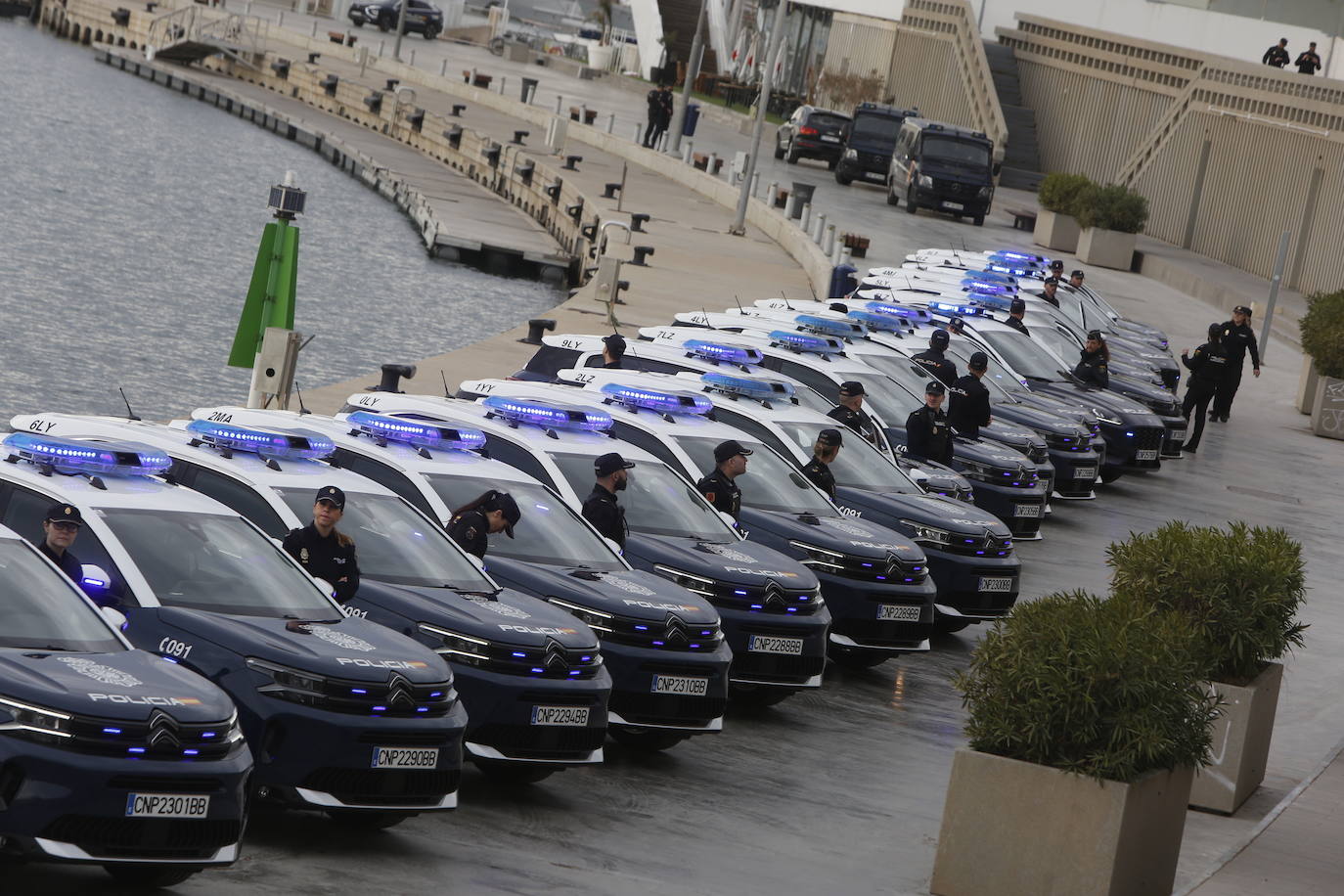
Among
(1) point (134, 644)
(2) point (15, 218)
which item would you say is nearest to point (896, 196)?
(2) point (15, 218)

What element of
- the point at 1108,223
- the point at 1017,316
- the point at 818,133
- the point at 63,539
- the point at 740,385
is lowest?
the point at 63,539

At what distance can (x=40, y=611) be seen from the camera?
8836mm

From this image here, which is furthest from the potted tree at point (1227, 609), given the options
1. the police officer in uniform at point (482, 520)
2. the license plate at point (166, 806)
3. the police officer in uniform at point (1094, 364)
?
the police officer in uniform at point (1094, 364)

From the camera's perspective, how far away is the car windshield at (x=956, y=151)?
5162 centimetres

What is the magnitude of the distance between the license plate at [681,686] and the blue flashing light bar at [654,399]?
13.7 feet

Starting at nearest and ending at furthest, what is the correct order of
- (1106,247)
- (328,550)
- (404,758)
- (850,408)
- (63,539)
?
(404,758) → (63,539) → (328,550) → (850,408) → (1106,247)

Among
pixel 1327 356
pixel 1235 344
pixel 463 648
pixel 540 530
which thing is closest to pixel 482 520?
pixel 540 530

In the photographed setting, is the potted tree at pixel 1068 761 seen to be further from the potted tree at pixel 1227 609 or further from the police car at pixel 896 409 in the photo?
the police car at pixel 896 409

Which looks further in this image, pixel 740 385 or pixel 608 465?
pixel 740 385

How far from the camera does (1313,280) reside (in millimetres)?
47688

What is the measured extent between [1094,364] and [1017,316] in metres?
1.14

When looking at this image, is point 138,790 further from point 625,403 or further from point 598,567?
point 625,403

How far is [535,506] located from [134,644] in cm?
355

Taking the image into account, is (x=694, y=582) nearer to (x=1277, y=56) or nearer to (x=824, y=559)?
(x=824, y=559)
